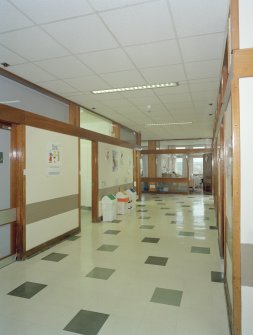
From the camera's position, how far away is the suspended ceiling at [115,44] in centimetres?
237

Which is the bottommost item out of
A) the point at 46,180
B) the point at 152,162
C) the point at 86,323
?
the point at 86,323

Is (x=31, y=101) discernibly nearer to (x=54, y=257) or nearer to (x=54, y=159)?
(x=54, y=159)

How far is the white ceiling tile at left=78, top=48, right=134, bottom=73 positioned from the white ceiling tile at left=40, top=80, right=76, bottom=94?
33.1 inches

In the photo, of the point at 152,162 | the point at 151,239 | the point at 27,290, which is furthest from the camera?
the point at 152,162

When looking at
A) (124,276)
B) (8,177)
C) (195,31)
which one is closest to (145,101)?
(195,31)

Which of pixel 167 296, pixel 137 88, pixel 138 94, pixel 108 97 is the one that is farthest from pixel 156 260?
pixel 108 97

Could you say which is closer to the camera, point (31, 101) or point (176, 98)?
point (31, 101)

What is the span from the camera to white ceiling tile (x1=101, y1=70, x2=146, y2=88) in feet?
13.1

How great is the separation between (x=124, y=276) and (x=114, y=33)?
2.98 m

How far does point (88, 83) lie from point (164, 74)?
4.31 feet

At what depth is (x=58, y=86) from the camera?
177 inches

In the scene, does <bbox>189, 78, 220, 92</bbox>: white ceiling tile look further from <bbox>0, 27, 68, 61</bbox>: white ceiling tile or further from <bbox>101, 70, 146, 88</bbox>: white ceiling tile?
<bbox>0, 27, 68, 61</bbox>: white ceiling tile

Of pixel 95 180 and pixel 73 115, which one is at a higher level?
pixel 73 115

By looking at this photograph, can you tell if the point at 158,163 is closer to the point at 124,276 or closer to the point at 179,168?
the point at 179,168
